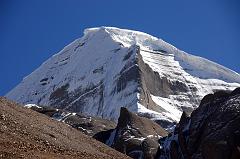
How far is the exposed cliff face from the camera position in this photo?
75.6 m

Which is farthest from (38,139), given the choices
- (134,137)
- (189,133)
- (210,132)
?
(134,137)

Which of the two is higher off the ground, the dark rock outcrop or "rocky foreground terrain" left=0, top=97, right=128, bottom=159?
the dark rock outcrop

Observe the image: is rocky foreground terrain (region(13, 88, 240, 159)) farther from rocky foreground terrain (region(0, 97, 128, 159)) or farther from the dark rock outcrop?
rocky foreground terrain (region(0, 97, 128, 159))

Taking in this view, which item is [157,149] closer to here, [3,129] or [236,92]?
[236,92]

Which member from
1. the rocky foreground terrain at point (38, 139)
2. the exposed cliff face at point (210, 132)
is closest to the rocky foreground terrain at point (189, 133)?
the exposed cliff face at point (210, 132)

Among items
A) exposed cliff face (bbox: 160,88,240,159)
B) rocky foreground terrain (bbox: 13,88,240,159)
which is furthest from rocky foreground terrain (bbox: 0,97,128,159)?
rocky foreground terrain (bbox: 13,88,240,159)

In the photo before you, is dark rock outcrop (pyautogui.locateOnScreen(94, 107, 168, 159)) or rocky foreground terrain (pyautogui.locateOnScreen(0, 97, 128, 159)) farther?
dark rock outcrop (pyautogui.locateOnScreen(94, 107, 168, 159))

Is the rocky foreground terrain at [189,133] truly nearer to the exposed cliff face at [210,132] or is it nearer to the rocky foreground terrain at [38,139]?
the exposed cliff face at [210,132]

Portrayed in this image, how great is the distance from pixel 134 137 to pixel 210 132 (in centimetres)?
3611

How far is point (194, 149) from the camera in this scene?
296 feet

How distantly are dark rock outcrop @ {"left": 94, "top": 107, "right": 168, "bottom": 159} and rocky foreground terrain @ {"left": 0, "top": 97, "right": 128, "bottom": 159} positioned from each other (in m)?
52.2

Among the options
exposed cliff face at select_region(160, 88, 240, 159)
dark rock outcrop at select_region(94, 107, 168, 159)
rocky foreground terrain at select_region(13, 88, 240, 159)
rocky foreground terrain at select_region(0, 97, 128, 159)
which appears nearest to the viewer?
rocky foreground terrain at select_region(0, 97, 128, 159)

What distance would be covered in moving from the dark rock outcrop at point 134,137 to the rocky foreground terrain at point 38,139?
171 ft

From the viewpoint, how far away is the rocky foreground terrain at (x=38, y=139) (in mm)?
42416
